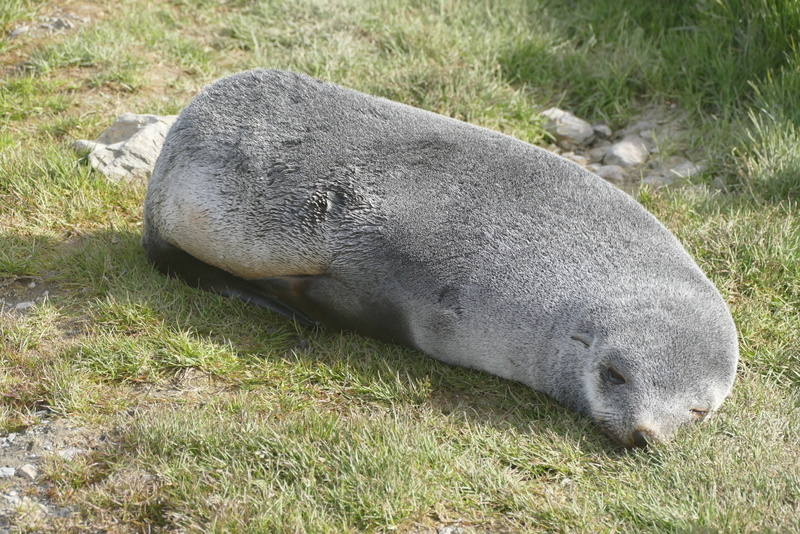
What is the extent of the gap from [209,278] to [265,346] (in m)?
0.54

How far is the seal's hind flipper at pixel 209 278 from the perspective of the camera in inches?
171

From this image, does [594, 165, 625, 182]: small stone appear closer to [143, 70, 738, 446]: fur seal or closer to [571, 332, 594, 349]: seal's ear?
[143, 70, 738, 446]: fur seal

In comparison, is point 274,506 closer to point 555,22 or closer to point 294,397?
point 294,397

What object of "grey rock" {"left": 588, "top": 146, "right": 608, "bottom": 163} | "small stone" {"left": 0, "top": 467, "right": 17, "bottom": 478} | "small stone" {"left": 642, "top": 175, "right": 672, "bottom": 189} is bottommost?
"grey rock" {"left": 588, "top": 146, "right": 608, "bottom": 163}

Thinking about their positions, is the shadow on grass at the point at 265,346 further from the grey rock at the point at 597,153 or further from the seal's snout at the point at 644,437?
the grey rock at the point at 597,153

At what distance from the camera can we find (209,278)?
440 cm

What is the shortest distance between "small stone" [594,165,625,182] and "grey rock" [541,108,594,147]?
0.39 metres

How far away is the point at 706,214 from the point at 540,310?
6.10 ft

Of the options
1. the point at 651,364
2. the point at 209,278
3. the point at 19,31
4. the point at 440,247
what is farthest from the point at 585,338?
the point at 19,31

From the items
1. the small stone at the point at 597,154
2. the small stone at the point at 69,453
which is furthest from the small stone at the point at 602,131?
the small stone at the point at 69,453

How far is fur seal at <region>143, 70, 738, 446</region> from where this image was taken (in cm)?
361

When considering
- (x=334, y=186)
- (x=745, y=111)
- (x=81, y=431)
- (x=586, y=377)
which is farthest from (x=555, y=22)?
(x=81, y=431)

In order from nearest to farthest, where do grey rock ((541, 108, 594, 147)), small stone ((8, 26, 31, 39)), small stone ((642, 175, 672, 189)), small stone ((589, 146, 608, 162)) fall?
small stone ((642, 175, 672, 189))
small stone ((589, 146, 608, 162))
grey rock ((541, 108, 594, 147))
small stone ((8, 26, 31, 39))

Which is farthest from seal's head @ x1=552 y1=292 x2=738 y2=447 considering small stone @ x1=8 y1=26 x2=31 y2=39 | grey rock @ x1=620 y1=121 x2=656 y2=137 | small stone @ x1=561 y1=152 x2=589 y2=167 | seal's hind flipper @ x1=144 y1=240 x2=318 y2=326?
small stone @ x1=8 y1=26 x2=31 y2=39
